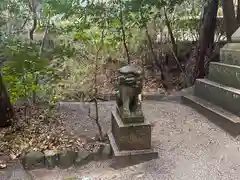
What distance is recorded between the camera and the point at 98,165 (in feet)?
11.0

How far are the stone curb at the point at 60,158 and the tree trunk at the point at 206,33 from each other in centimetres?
417

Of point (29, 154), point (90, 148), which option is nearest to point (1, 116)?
point (29, 154)

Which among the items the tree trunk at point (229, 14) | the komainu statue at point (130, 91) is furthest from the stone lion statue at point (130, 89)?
the tree trunk at point (229, 14)

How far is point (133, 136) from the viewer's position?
10.3 feet

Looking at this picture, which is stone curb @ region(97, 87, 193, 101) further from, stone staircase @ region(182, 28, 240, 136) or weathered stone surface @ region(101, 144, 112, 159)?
weathered stone surface @ region(101, 144, 112, 159)

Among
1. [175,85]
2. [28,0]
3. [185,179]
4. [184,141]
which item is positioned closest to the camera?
[185,179]

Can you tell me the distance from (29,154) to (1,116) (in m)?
1.04

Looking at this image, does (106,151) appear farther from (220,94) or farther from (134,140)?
(220,94)

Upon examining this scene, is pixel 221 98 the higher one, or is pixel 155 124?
pixel 221 98

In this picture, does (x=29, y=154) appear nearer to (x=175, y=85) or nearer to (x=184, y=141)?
(x=184, y=141)

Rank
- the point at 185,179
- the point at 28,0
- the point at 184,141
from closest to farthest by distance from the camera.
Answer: the point at 185,179, the point at 184,141, the point at 28,0

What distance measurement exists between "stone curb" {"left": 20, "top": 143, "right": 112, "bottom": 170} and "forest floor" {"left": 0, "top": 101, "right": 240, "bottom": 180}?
0.07 meters

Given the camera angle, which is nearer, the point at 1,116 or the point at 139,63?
the point at 1,116

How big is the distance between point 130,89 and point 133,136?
21.5 inches
